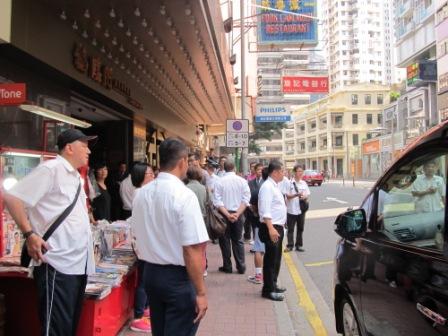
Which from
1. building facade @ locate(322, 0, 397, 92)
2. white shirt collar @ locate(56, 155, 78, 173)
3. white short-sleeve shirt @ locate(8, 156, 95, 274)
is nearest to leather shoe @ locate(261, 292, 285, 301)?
white short-sleeve shirt @ locate(8, 156, 95, 274)

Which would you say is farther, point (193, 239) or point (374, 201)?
point (374, 201)

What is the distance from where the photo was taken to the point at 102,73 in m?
8.73

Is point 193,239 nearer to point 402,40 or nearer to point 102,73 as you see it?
Answer: point 102,73

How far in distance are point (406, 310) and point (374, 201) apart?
1.02 meters

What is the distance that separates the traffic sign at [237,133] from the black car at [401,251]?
8604mm

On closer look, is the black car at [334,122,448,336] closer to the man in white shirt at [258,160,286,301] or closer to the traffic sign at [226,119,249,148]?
the man in white shirt at [258,160,286,301]

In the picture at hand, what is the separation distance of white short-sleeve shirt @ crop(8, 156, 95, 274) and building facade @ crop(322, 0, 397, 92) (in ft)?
442

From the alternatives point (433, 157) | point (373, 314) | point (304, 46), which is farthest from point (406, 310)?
point (304, 46)

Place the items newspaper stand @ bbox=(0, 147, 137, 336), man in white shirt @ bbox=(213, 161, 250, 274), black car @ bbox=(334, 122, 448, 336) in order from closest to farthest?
black car @ bbox=(334, 122, 448, 336) → newspaper stand @ bbox=(0, 147, 137, 336) → man in white shirt @ bbox=(213, 161, 250, 274)

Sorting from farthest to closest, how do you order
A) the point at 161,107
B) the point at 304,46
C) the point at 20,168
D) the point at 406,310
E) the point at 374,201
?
the point at 304,46, the point at 161,107, the point at 20,168, the point at 374,201, the point at 406,310

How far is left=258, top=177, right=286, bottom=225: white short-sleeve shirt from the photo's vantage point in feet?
19.0

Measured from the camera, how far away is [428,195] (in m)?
3.15

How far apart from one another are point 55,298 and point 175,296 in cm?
99

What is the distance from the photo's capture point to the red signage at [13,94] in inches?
174
